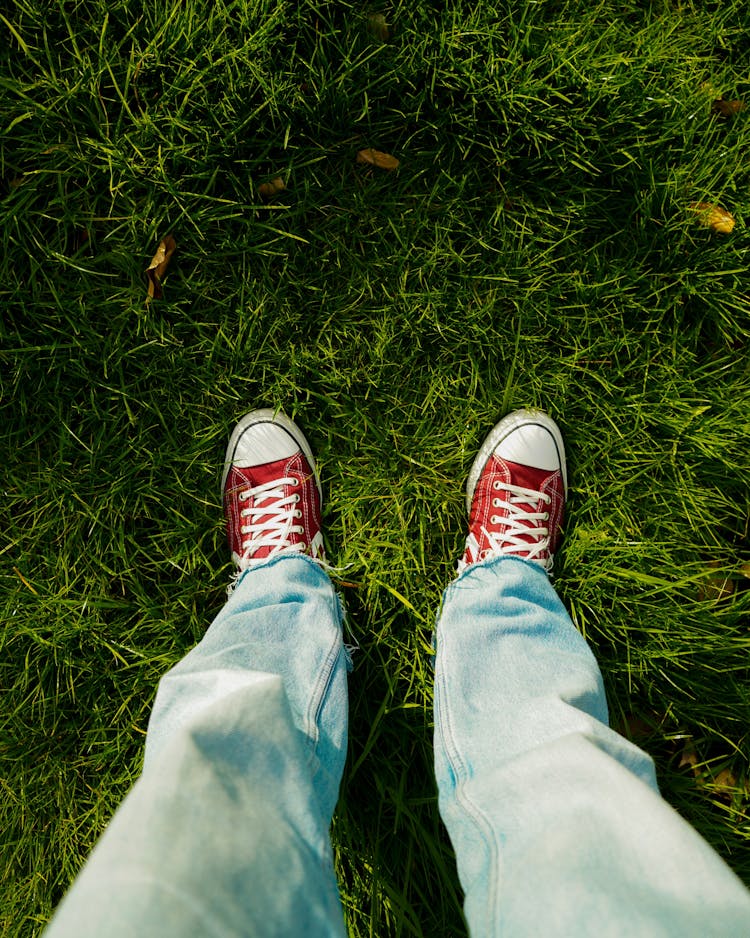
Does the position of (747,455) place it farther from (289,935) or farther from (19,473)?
(19,473)

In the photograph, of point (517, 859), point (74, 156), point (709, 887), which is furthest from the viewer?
point (74, 156)

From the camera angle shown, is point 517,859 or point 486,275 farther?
point 486,275

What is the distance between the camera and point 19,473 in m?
1.51

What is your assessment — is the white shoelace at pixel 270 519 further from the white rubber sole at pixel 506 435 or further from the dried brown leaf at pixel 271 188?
the dried brown leaf at pixel 271 188

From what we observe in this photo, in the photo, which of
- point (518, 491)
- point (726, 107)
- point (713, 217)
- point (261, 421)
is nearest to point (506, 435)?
point (518, 491)

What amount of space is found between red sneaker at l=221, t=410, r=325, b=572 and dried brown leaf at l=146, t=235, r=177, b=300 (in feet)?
1.23

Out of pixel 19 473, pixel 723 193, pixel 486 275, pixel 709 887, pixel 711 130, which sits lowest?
pixel 19 473

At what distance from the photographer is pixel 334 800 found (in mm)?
1125

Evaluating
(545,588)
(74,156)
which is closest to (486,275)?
(545,588)

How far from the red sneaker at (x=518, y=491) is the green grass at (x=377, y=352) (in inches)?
2.0

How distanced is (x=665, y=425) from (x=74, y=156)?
5.30 ft

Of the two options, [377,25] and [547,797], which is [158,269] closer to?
[377,25]

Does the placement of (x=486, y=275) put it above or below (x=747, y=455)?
above

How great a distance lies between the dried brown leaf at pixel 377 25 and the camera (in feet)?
4.69
